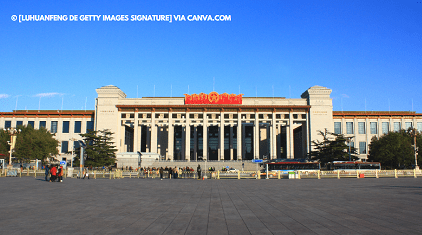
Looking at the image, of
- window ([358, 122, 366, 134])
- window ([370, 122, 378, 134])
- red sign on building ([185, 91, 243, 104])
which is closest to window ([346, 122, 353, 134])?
window ([358, 122, 366, 134])

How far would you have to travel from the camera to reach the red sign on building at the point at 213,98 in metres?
88.0

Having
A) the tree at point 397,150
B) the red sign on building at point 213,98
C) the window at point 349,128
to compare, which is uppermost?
the red sign on building at point 213,98

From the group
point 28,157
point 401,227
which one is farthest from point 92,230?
point 28,157

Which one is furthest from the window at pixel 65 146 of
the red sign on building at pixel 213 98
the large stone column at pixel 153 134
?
the red sign on building at pixel 213 98

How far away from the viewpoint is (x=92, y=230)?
8609mm

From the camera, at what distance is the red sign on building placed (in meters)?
88.0

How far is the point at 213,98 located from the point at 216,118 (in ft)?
26.4

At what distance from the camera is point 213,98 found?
88.0 m

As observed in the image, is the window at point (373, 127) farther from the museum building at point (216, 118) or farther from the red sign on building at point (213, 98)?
the red sign on building at point (213, 98)

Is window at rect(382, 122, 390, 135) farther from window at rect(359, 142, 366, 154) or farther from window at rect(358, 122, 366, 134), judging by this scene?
window at rect(359, 142, 366, 154)

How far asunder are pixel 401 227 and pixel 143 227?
23.6 ft

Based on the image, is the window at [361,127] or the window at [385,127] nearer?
the window at [385,127]

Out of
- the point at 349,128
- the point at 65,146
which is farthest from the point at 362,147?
the point at 65,146

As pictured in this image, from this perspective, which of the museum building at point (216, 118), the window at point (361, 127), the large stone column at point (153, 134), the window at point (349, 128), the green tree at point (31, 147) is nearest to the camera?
the green tree at point (31, 147)
